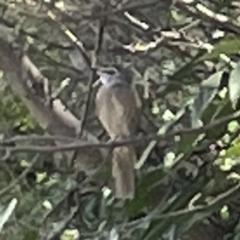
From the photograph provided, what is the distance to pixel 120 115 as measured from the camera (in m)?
1.71

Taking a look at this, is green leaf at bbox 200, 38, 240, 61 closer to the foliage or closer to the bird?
the foliage

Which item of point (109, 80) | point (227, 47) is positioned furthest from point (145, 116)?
point (227, 47)

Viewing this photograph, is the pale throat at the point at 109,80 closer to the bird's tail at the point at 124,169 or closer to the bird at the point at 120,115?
the bird at the point at 120,115

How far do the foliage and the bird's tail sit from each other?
31 millimetres

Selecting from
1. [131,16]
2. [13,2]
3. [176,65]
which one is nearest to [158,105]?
[176,65]

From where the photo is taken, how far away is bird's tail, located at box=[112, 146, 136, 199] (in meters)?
1.67

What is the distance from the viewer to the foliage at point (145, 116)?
1423 millimetres

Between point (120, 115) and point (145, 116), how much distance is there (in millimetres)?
218

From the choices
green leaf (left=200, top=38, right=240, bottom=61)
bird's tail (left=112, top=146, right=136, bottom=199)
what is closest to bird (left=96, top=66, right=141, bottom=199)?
bird's tail (left=112, top=146, right=136, bottom=199)

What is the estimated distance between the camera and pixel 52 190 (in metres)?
2.05

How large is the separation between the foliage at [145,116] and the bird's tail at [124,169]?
3 cm

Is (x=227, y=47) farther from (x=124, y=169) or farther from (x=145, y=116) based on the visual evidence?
(x=145, y=116)

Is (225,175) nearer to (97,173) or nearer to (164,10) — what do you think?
(97,173)

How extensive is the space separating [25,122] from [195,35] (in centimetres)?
58
